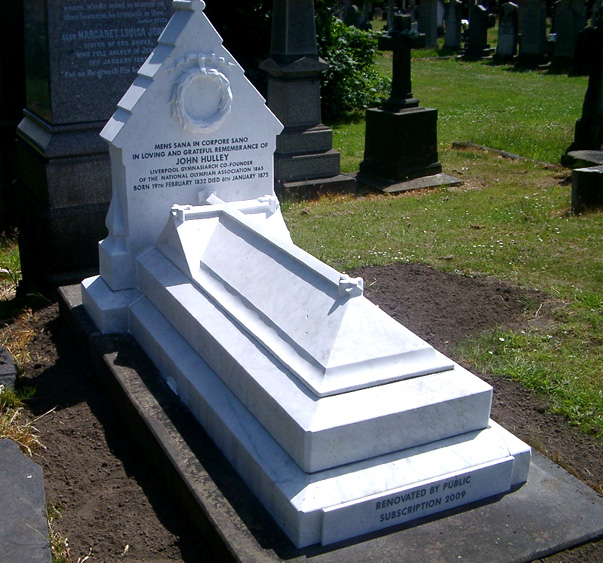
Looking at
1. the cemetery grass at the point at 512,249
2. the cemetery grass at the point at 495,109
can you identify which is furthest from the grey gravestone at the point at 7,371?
the cemetery grass at the point at 495,109

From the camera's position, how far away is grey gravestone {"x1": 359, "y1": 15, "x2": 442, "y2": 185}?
31.5 ft

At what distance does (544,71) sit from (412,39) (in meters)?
12.5

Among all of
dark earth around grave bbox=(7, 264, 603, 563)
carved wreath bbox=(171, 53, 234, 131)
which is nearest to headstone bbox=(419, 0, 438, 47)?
dark earth around grave bbox=(7, 264, 603, 563)

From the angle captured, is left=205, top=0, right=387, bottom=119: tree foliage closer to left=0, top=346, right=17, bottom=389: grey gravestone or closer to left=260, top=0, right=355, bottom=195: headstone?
left=260, top=0, right=355, bottom=195: headstone

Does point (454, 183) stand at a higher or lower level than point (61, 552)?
higher

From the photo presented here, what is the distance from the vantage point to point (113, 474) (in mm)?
3846

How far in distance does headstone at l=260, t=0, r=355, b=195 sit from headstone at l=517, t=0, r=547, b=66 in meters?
13.4

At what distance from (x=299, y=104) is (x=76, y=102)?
3908 millimetres

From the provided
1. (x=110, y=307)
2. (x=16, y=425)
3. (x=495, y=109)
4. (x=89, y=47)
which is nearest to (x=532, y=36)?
(x=495, y=109)

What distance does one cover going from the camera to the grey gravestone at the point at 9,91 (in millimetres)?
7734

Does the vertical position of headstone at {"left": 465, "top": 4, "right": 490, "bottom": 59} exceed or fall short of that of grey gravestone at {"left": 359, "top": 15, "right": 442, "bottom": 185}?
it exceeds it

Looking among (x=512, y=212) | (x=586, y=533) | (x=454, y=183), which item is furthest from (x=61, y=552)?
(x=454, y=183)

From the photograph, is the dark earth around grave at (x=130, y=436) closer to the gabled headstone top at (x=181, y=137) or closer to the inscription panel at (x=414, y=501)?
the inscription panel at (x=414, y=501)

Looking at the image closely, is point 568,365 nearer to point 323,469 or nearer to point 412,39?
point 323,469
